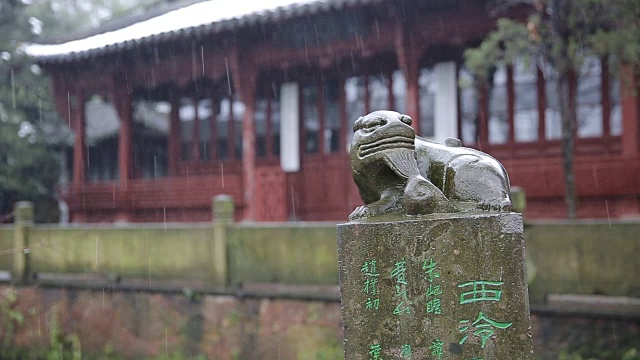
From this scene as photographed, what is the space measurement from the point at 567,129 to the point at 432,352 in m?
5.29

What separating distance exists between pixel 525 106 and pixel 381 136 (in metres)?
7.06

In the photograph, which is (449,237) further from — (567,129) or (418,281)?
(567,129)

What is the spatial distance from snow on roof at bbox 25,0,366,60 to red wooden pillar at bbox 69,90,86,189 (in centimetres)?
120

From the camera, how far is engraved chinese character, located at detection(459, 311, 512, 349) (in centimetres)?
291

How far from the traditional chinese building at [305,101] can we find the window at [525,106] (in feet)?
0.07

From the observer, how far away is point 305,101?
11.6 metres

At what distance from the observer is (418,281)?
2979 millimetres

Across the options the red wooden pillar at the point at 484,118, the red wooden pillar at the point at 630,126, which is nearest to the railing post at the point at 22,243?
the red wooden pillar at the point at 484,118

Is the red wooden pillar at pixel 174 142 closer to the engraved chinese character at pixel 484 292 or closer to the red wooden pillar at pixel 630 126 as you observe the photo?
the red wooden pillar at pixel 630 126

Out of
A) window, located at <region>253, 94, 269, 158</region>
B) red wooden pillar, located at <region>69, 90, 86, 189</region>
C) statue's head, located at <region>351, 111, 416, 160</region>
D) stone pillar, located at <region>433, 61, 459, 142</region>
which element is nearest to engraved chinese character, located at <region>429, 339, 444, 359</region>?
statue's head, located at <region>351, 111, 416, 160</region>

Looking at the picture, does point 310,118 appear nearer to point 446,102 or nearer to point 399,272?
point 446,102


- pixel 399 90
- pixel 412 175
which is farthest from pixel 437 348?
pixel 399 90

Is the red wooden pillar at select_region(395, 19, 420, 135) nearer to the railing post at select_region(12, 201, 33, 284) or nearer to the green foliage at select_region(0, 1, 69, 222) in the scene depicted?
the railing post at select_region(12, 201, 33, 284)

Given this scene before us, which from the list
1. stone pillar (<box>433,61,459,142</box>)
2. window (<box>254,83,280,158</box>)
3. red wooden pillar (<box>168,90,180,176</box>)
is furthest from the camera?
red wooden pillar (<box>168,90,180,176</box>)
